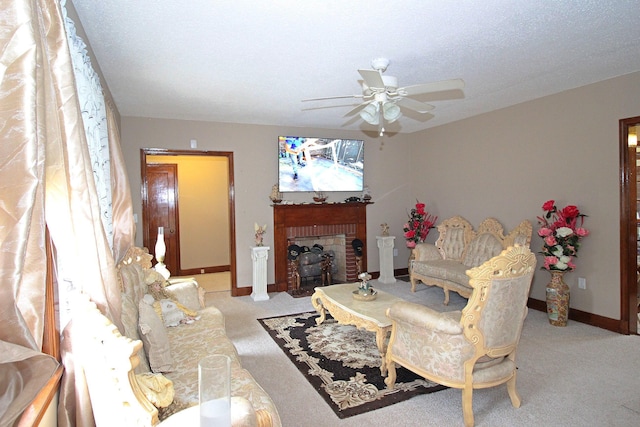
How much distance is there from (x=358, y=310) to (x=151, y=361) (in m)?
1.77

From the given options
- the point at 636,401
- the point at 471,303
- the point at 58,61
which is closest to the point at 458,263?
the point at 636,401

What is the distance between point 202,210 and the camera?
23.5 ft

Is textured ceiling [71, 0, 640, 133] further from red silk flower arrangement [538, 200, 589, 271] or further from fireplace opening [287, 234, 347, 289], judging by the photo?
fireplace opening [287, 234, 347, 289]

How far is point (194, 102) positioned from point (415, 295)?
3862mm

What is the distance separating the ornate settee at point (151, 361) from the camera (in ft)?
4.13

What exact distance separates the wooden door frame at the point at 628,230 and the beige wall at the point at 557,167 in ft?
0.19

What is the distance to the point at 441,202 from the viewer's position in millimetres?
6082

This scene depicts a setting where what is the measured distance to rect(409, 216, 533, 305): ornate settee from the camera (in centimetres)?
461

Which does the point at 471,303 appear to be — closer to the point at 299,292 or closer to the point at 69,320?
the point at 69,320

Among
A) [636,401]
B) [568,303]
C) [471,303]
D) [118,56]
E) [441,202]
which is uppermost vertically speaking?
[118,56]

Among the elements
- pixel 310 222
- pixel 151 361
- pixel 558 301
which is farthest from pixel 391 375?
pixel 310 222

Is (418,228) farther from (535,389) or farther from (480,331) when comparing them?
(480,331)

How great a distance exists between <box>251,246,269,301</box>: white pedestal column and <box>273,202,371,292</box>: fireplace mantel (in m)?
0.33

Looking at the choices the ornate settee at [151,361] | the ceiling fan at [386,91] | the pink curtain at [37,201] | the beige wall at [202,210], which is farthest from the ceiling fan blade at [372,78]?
the beige wall at [202,210]
